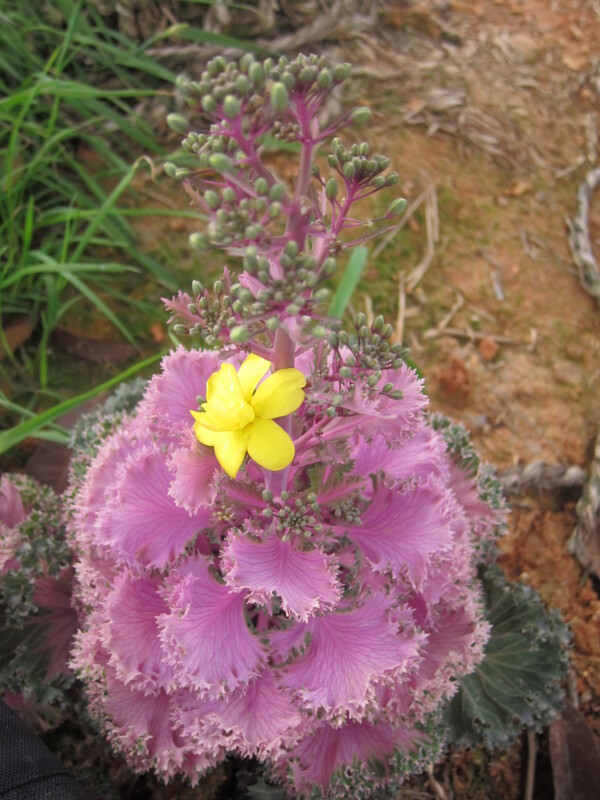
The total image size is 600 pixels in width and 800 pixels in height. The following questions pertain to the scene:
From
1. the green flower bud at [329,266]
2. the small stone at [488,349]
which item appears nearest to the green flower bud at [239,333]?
the green flower bud at [329,266]

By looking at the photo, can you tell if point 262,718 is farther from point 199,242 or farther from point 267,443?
point 199,242

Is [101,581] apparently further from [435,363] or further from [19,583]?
[435,363]

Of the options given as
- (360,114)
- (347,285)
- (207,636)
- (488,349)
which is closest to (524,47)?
(488,349)

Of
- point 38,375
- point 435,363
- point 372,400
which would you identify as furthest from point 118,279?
point 372,400

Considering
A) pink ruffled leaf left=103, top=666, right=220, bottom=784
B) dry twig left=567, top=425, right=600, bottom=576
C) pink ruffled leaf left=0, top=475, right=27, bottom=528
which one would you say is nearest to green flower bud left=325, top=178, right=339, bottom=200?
pink ruffled leaf left=103, top=666, right=220, bottom=784

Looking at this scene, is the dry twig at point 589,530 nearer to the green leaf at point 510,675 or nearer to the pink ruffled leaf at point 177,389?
the green leaf at point 510,675

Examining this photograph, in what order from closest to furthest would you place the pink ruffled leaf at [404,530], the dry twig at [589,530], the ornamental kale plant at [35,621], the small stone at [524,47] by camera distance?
the pink ruffled leaf at [404,530]
the ornamental kale plant at [35,621]
the dry twig at [589,530]
the small stone at [524,47]
